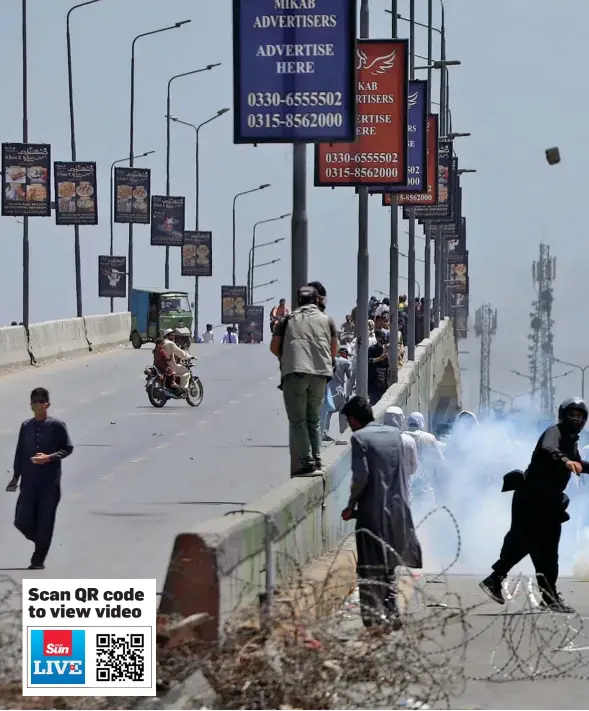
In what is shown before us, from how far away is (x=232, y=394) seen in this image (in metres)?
42.6

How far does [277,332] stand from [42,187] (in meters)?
33.2

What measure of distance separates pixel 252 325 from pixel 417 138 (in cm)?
8441

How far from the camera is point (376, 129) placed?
83.8 feet

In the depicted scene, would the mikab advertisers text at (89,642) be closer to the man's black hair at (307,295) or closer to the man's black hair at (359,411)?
the man's black hair at (359,411)

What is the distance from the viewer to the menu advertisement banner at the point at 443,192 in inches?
1993

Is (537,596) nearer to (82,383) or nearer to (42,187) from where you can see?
(82,383)

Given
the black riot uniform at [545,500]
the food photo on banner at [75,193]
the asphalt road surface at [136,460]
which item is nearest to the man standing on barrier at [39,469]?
the asphalt road surface at [136,460]

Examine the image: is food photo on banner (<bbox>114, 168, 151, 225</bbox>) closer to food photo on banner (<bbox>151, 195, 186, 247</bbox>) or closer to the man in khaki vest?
food photo on banner (<bbox>151, 195, 186, 247</bbox>)

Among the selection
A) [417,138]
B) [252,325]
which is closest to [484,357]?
[252,325]

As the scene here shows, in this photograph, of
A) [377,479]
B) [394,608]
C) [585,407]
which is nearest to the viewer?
[394,608]

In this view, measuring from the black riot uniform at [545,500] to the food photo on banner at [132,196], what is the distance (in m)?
52.2

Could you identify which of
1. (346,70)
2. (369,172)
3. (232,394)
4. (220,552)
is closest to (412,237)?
(232,394)

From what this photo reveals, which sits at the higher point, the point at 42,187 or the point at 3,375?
the point at 42,187

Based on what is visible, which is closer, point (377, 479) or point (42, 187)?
point (377, 479)
